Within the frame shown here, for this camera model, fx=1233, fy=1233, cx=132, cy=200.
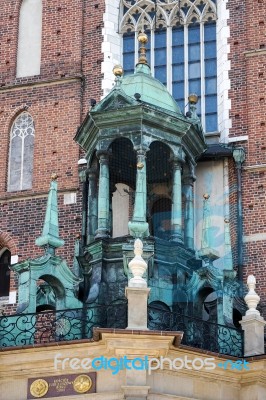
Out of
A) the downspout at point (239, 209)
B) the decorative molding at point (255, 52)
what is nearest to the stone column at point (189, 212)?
the downspout at point (239, 209)

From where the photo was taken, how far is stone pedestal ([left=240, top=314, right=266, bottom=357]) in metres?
19.6

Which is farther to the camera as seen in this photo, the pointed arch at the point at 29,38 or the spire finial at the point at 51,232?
the pointed arch at the point at 29,38

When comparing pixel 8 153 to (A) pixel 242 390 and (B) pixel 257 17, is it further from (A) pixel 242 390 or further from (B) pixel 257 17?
(A) pixel 242 390

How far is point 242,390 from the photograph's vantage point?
19578 mm

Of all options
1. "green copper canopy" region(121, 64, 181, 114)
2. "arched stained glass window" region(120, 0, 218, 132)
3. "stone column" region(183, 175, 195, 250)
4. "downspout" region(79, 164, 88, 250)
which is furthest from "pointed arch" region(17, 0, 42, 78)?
"stone column" region(183, 175, 195, 250)

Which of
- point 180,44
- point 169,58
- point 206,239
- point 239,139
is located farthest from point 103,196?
point 180,44

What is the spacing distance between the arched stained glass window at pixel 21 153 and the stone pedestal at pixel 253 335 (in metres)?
5.99

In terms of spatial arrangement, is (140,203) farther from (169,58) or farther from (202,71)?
(169,58)

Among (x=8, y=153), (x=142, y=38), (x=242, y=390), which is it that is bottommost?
(x=242, y=390)

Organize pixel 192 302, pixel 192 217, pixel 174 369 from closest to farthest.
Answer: pixel 174 369 → pixel 192 302 → pixel 192 217

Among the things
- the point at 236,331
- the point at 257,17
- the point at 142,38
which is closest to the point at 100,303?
the point at 236,331

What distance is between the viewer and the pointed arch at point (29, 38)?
81.9ft

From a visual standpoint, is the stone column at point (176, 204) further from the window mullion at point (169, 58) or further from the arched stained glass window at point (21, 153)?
the arched stained glass window at point (21, 153)

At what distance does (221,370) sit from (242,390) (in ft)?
1.83
